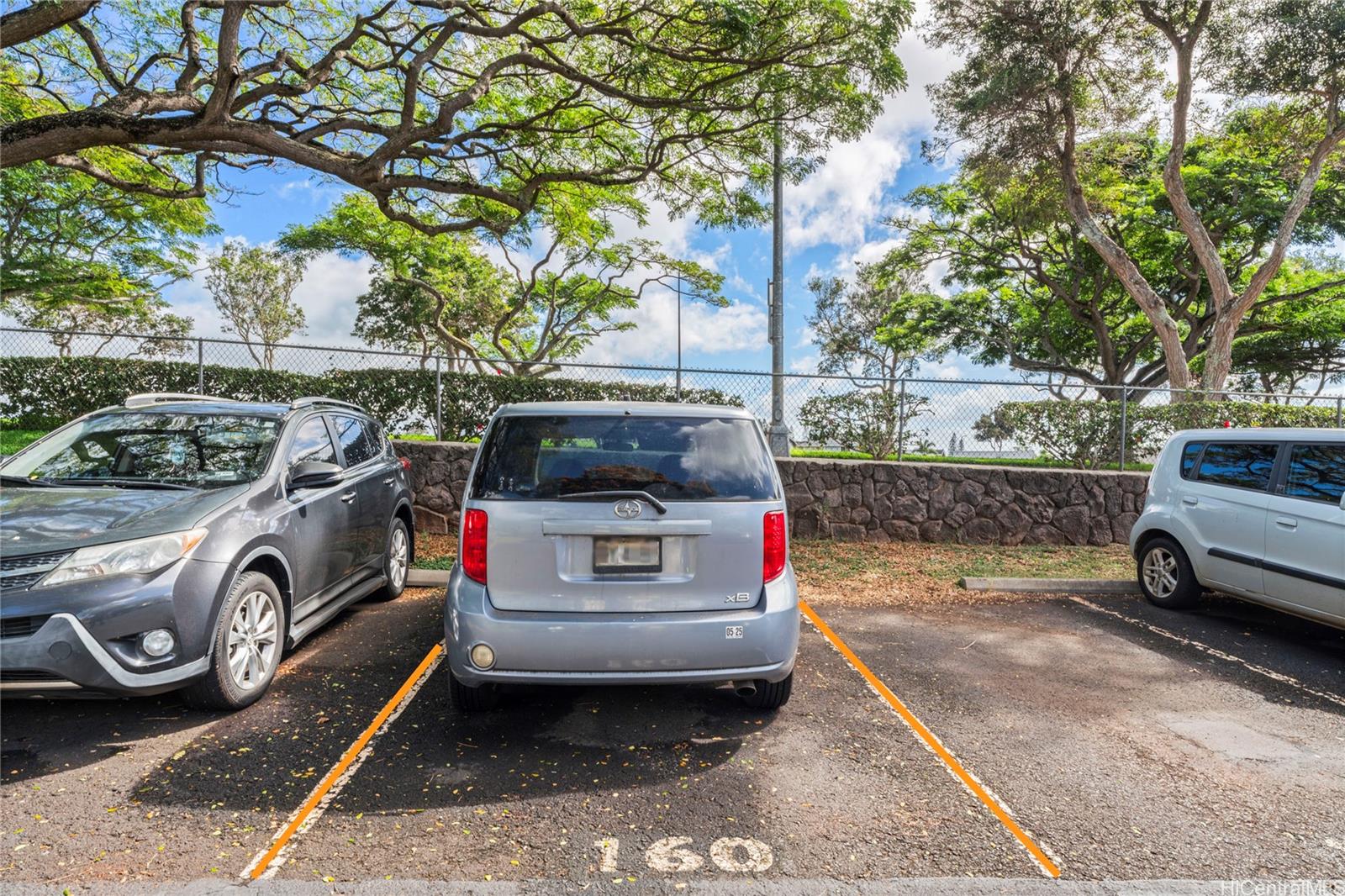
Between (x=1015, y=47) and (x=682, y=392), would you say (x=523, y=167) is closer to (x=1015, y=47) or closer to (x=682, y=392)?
(x=682, y=392)

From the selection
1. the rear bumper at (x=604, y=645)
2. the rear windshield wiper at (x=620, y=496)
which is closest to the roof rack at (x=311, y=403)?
the rear bumper at (x=604, y=645)

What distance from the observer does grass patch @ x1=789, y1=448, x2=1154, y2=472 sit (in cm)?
1024

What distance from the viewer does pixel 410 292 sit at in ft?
89.3

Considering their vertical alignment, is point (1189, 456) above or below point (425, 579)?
above

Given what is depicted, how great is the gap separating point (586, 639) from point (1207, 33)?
55.7 ft

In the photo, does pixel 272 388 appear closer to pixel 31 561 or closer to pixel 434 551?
pixel 434 551

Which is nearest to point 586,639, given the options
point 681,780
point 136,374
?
point 681,780

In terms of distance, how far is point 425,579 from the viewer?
6.65m

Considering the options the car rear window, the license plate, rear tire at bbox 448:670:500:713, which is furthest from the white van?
rear tire at bbox 448:670:500:713

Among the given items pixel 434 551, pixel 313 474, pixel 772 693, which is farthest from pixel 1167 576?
pixel 434 551

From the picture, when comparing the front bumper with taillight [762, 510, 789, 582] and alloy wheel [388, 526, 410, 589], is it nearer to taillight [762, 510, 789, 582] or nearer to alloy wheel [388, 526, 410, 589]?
alloy wheel [388, 526, 410, 589]

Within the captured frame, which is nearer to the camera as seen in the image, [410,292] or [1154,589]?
[1154,589]

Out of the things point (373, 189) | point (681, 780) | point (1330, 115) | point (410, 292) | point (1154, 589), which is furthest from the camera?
point (410, 292)

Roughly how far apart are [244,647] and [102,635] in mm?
720
